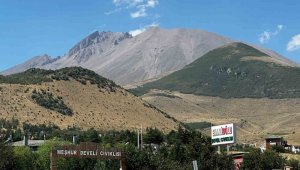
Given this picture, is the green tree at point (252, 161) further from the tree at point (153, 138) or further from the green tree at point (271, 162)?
the tree at point (153, 138)

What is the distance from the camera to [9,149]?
3142 inches

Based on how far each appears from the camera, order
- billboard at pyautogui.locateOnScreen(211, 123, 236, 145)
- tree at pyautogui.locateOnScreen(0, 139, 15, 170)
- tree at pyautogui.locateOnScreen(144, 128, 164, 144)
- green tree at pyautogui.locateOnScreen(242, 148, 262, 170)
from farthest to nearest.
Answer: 1. tree at pyautogui.locateOnScreen(144, 128, 164, 144)
2. green tree at pyautogui.locateOnScreen(242, 148, 262, 170)
3. tree at pyautogui.locateOnScreen(0, 139, 15, 170)
4. billboard at pyautogui.locateOnScreen(211, 123, 236, 145)

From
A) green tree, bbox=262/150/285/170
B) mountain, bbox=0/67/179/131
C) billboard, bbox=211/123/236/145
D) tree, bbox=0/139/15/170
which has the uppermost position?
mountain, bbox=0/67/179/131

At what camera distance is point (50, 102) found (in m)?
172

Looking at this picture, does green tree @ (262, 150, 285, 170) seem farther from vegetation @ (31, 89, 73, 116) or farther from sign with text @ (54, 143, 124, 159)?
vegetation @ (31, 89, 73, 116)

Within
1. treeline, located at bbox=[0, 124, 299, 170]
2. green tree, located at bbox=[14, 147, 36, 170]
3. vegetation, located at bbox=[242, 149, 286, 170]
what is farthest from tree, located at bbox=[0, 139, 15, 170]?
vegetation, located at bbox=[242, 149, 286, 170]

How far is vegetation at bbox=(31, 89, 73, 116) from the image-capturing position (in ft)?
557

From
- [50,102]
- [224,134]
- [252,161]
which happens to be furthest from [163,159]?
[50,102]

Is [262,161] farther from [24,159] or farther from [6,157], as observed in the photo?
[6,157]

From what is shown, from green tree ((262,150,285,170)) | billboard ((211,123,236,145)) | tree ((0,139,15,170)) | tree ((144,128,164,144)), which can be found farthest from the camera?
tree ((144,128,164,144))

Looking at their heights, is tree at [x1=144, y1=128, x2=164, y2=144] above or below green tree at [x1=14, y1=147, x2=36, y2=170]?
above

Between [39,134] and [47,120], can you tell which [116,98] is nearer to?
[47,120]

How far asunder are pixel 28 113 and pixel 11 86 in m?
20.6

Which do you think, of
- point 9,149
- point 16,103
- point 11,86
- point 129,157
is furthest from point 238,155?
point 11,86
